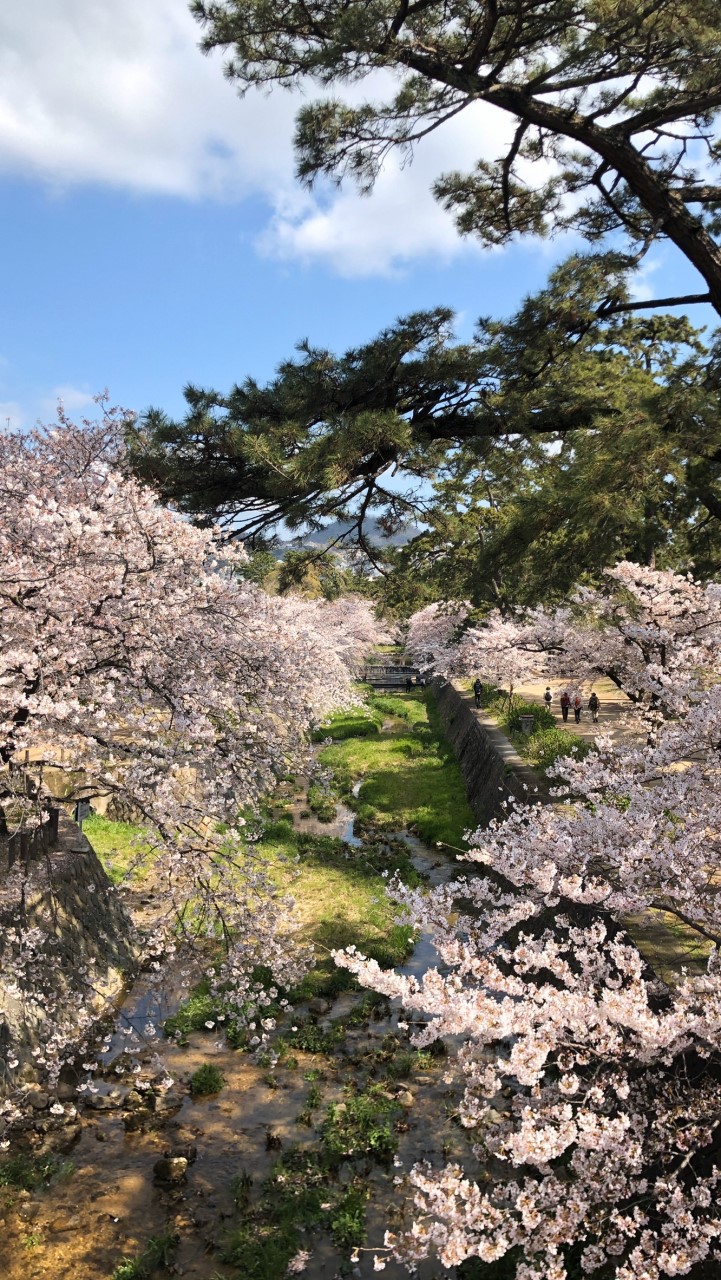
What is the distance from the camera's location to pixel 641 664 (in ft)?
42.3

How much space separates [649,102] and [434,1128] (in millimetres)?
11213

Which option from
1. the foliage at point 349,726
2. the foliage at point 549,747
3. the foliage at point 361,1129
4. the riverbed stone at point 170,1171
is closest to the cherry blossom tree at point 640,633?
the foliage at point 549,747

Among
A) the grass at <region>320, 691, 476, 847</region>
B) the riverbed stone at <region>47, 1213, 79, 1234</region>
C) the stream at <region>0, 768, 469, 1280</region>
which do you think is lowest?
the stream at <region>0, 768, 469, 1280</region>

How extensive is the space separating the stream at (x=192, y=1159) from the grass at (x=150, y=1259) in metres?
0.07

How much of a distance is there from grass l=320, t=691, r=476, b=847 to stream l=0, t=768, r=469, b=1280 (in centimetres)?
603

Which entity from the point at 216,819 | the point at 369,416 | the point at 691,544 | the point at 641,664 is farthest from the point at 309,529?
the point at 641,664

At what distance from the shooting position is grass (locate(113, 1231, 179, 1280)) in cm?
559

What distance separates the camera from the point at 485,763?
17547 millimetres

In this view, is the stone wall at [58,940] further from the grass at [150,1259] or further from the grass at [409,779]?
the grass at [409,779]

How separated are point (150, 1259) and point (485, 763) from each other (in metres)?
13.0

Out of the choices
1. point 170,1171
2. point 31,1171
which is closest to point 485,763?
point 170,1171

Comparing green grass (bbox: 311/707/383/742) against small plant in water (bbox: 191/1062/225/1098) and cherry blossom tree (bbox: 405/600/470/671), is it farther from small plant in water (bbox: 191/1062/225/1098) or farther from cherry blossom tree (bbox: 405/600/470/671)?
small plant in water (bbox: 191/1062/225/1098)

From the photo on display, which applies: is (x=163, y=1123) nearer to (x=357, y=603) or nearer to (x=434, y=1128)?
(x=434, y=1128)

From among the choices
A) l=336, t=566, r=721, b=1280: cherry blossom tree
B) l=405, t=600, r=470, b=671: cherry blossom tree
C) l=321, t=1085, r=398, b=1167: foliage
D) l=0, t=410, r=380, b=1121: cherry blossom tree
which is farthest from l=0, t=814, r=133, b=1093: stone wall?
l=405, t=600, r=470, b=671: cherry blossom tree
